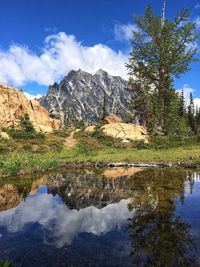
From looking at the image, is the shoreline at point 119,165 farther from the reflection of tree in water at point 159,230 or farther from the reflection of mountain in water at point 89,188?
the reflection of tree in water at point 159,230

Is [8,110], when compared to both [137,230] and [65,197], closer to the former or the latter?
[65,197]

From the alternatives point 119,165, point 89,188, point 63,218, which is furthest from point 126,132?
point 63,218

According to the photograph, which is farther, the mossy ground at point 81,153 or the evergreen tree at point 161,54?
the evergreen tree at point 161,54

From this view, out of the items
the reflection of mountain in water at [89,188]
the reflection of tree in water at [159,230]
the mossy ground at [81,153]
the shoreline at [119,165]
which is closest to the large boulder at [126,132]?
the mossy ground at [81,153]

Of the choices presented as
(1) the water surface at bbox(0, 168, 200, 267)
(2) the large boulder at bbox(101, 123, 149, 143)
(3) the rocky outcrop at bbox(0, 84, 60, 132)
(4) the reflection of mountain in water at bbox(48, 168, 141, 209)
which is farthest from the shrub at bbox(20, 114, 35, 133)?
(1) the water surface at bbox(0, 168, 200, 267)

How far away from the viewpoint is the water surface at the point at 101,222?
6.29 metres

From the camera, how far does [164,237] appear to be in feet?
23.9

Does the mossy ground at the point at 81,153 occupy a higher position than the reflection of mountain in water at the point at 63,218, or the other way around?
the mossy ground at the point at 81,153

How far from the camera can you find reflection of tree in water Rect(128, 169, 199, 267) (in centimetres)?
612

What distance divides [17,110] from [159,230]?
1772 inches

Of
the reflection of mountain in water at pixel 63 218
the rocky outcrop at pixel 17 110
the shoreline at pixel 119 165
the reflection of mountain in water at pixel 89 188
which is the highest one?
the rocky outcrop at pixel 17 110

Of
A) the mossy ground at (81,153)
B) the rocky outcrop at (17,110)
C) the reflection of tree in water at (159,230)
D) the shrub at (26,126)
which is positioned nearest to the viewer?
the reflection of tree in water at (159,230)

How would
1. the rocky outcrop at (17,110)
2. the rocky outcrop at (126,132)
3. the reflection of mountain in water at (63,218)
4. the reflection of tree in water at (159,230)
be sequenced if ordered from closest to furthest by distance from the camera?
the reflection of tree in water at (159,230)
the reflection of mountain in water at (63,218)
the rocky outcrop at (126,132)
the rocky outcrop at (17,110)

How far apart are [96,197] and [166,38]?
113 feet
